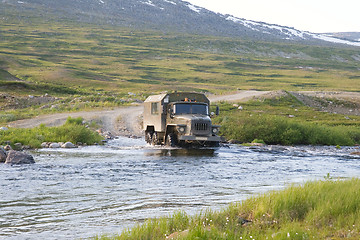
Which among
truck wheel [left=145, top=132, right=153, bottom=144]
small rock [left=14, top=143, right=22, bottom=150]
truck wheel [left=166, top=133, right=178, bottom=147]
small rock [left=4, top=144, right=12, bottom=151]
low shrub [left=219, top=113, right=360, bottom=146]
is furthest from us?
low shrub [left=219, top=113, right=360, bottom=146]

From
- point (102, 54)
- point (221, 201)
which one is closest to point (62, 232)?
point (221, 201)

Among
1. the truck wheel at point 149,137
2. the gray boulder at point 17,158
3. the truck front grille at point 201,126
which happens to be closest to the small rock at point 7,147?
the gray boulder at point 17,158

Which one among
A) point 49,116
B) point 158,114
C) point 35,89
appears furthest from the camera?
point 35,89

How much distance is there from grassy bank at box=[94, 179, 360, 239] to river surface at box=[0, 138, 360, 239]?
1.44 metres

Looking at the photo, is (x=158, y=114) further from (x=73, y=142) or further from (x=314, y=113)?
(x=314, y=113)

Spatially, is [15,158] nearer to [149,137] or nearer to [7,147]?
[7,147]

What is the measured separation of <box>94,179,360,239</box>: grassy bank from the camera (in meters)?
7.71

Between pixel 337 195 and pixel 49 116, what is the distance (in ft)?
115

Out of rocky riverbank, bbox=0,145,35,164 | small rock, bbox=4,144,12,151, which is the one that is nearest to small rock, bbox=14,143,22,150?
small rock, bbox=4,144,12,151

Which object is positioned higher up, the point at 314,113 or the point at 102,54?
the point at 102,54

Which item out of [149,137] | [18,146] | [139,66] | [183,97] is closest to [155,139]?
[149,137]

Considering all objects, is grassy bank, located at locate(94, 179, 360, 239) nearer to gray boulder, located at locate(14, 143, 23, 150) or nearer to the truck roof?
the truck roof

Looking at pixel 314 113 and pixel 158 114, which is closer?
pixel 158 114

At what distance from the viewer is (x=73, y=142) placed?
1147 inches
